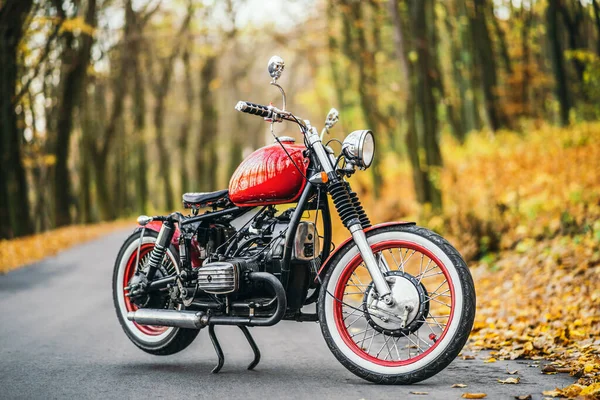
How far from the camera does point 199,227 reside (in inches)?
226

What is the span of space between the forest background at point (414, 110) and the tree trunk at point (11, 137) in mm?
43

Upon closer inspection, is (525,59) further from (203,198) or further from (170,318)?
(170,318)

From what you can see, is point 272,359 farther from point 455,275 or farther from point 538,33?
point 538,33

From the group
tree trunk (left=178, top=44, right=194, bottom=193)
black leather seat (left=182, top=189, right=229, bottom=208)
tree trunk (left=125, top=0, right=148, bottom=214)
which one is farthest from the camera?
tree trunk (left=178, top=44, right=194, bottom=193)

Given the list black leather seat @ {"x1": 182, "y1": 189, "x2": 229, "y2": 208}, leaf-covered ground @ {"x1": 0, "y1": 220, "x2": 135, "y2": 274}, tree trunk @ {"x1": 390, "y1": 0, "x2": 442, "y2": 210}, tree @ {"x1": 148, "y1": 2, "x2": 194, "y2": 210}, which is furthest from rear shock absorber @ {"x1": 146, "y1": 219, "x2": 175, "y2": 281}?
tree @ {"x1": 148, "y1": 2, "x2": 194, "y2": 210}

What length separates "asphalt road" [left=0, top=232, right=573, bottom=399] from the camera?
4.64m

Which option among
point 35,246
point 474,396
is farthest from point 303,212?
point 35,246

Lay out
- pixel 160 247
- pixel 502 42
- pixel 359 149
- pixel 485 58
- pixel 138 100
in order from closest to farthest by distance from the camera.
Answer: pixel 359 149 → pixel 160 247 → pixel 485 58 → pixel 502 42 → pixel 138 100

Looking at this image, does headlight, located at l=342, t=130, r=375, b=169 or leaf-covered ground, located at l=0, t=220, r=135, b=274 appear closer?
headlight, located at l=342, t=130, r=375, b=169

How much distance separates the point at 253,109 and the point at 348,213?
2.94 ft

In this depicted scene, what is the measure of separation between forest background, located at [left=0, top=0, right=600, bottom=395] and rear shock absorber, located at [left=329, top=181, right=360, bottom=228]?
1596 mm

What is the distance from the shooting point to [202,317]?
17.6ft

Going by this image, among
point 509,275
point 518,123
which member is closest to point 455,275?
point 509,275

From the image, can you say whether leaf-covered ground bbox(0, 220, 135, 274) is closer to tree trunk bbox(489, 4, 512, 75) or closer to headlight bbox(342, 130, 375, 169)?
headlight bbox(342, 130, 375, 169)
